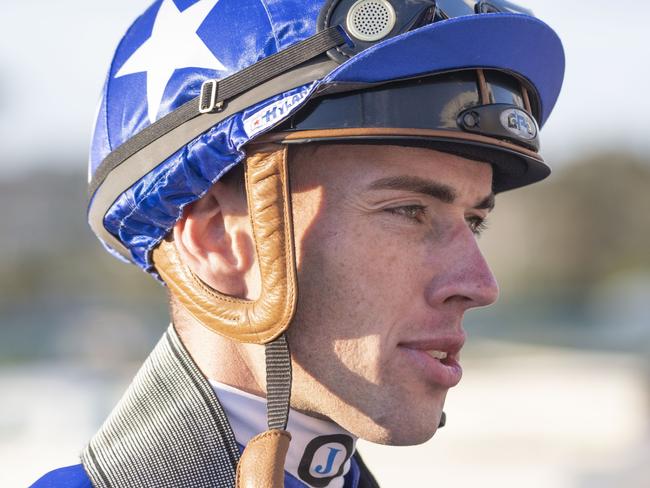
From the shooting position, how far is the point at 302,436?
8.87ft

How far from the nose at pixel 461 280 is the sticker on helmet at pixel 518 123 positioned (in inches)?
11.6

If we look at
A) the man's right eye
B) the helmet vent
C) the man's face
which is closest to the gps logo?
the man's face

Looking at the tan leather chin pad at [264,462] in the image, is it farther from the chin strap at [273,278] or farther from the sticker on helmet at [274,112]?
the sticker on helmet at [274,112]

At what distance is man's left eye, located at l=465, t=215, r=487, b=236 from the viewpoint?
9.15 ft

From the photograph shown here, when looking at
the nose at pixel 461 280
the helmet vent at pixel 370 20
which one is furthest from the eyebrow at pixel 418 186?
the helmet vent at pixel 370 20

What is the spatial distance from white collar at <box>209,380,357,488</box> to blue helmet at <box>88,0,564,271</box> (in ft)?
1.64

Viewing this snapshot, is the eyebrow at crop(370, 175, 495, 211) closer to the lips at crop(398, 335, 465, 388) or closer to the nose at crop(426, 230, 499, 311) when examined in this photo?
the nose at crop(426, 230, 499, 311)

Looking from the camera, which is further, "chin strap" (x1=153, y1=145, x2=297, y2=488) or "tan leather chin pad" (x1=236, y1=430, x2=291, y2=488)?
"chin strap" (x1=153, y1=145, x2=297, y2=488)

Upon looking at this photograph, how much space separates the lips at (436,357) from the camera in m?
2.54

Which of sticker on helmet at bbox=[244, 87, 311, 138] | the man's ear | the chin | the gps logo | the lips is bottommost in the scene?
the gps logo

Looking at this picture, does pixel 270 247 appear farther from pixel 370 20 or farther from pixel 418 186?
pixel 370 20

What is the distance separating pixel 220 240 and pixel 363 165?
0.43 meters

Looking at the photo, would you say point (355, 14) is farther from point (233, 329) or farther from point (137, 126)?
point (233, 329)

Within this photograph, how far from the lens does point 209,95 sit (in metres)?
2.57
